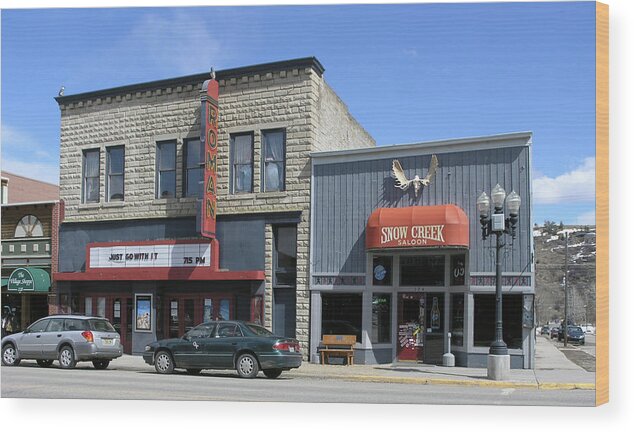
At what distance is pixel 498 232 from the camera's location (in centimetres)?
1869

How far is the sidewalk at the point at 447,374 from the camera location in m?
17.4

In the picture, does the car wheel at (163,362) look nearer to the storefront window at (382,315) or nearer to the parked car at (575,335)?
the storefront window at (382,315)

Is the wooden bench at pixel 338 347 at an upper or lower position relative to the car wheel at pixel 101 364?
upper

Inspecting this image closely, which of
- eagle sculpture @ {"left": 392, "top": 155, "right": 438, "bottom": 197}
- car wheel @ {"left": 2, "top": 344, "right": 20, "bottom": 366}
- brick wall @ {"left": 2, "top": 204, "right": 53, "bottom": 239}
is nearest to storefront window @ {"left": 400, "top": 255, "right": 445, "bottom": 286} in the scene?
eagle sculpture @ {"left": 392, "top": 155, "right": 438, "bottom": 197}

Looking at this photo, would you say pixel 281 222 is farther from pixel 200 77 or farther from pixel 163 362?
pixel 163 362

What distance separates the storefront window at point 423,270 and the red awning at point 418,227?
1295 mm

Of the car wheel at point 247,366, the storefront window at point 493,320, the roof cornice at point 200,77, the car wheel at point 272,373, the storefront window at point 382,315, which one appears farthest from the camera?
the roof cornice at point 200,77

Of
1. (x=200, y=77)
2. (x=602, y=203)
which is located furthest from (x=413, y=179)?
(x=200, y=77)

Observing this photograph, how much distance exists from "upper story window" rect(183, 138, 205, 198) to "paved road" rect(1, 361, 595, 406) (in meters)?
7.24

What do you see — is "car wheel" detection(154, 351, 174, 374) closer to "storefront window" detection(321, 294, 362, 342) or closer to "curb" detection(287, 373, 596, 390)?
"curb" detection(287, 373, 596, 390)

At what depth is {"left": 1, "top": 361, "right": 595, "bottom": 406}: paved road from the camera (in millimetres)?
15789

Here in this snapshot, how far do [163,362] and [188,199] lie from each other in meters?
6.32

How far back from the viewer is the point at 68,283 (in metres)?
25.9

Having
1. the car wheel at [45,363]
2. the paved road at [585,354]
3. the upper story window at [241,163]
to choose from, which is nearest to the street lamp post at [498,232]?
the paved road at [585,354]
